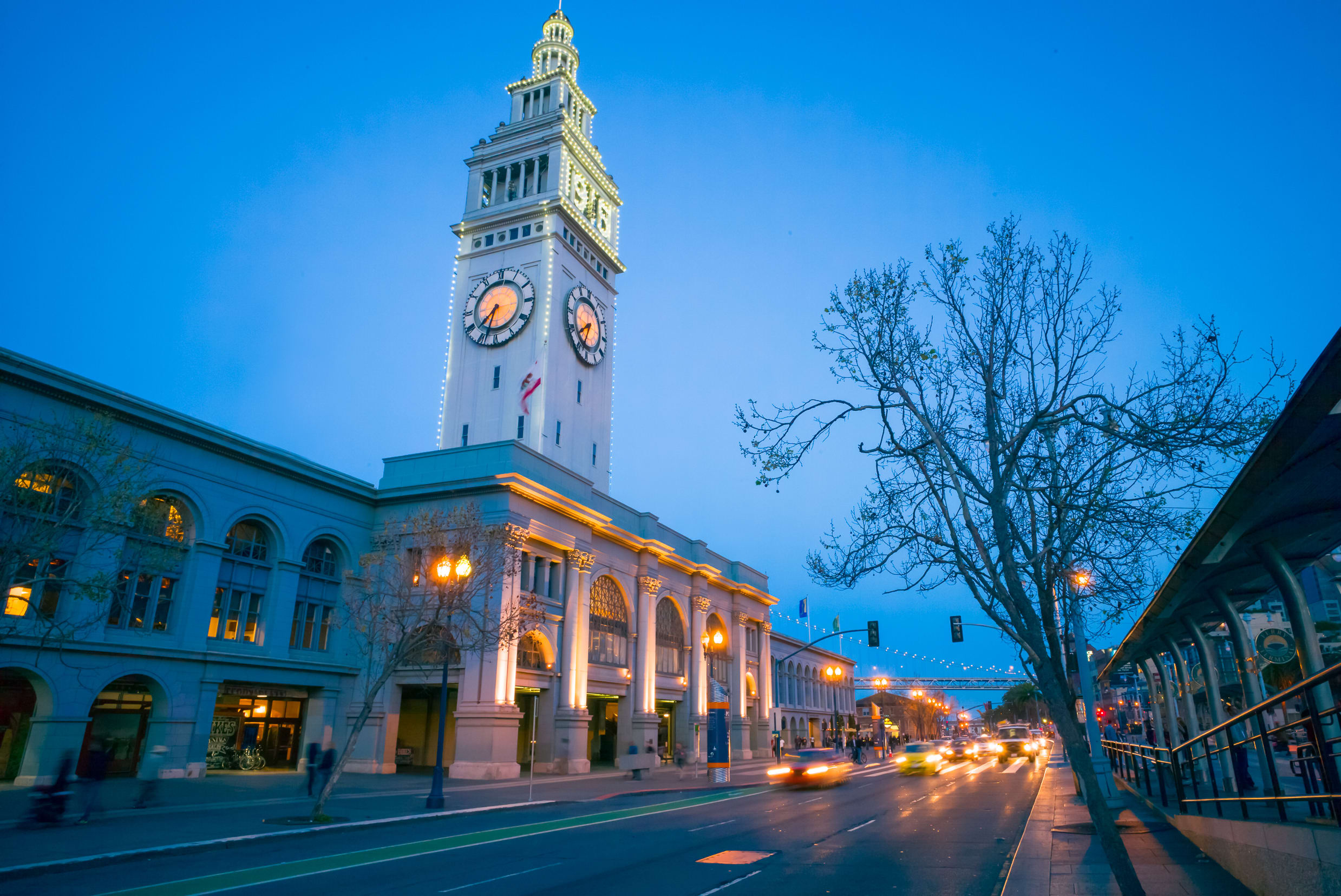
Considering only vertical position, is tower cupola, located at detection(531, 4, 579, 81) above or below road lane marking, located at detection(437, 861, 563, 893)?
above

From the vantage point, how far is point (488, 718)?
35406 mm

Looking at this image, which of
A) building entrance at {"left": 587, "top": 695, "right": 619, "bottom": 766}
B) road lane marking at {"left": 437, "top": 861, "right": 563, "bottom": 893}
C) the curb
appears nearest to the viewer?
road lane marking at {"left": 437, "top": 861, "right": 563, "bottom": 893}

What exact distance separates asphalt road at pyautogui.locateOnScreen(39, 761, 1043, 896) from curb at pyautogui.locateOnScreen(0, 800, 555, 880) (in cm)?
21

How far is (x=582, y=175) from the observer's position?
215 ft

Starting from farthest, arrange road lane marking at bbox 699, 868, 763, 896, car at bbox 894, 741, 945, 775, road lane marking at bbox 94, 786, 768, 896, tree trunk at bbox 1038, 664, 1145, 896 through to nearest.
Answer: car at bbox 894, 741, 945, 775, road lane marking at bbox 94, 786, 768, 896, road lane marking at bbox 699, 868, 763, 896, tree trunk at bbox 1038, 664, 1145, 896

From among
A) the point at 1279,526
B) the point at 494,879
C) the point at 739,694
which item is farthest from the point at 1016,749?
the point at 1279,526

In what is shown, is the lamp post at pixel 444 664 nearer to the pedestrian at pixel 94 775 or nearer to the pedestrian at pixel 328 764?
the pedestrian at pixel 328 764

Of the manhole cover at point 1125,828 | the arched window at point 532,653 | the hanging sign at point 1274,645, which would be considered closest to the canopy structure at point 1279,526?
the hanging sign at point 1274,645

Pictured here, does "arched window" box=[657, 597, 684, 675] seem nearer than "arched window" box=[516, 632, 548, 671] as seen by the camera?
No

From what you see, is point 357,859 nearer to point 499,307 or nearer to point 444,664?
point 444,664

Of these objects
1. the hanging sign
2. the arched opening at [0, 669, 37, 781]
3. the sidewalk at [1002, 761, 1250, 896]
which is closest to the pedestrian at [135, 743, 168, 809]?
the arched opening at [0, 669, 37, 781]

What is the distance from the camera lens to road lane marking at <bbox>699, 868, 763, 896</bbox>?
11383 millimetres

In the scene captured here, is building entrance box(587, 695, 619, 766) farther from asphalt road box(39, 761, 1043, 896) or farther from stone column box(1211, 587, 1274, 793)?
stone column box(1211, 587, 1274, 793)

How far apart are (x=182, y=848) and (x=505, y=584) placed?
70.0 feet
